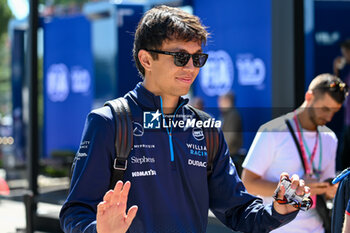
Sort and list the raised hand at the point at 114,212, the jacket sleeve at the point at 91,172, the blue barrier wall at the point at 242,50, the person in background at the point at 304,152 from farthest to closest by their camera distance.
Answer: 1. the blue barrier wall at the point at 242,50
2. the person in background at the point at 304,152
3. the jacket sleeve at the point at 91,172
4. the raised hand at the point at 114,212

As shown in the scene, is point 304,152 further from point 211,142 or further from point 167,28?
point 167,28

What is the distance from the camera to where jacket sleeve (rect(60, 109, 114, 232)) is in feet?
6.89

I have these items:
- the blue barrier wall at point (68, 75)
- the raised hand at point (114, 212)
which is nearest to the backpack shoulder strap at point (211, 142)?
the raised hand at point (114, 212)

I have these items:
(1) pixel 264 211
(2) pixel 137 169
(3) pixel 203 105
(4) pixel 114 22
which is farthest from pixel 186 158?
(4) pixel 114 22

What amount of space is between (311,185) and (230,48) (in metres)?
3.01

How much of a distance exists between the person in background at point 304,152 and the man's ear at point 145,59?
114 cm

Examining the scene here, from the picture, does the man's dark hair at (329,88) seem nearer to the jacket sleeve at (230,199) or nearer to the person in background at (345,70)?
the jacket sleeve at (230,199)

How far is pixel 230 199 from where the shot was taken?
7.81 feet

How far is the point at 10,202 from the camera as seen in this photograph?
9.90m

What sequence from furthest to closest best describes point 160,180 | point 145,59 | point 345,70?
point 345,70 → point 145,59 → point 160,180

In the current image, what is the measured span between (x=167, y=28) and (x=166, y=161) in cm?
52

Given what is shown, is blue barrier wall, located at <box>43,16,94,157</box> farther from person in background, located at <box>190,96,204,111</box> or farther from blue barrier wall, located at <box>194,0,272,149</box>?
blue barrier wall, located at <box>194,0,272,149</box>

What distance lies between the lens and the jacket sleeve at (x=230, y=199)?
2.35 meters

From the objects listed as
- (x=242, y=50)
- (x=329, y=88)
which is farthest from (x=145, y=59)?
(x=242, y=50)
